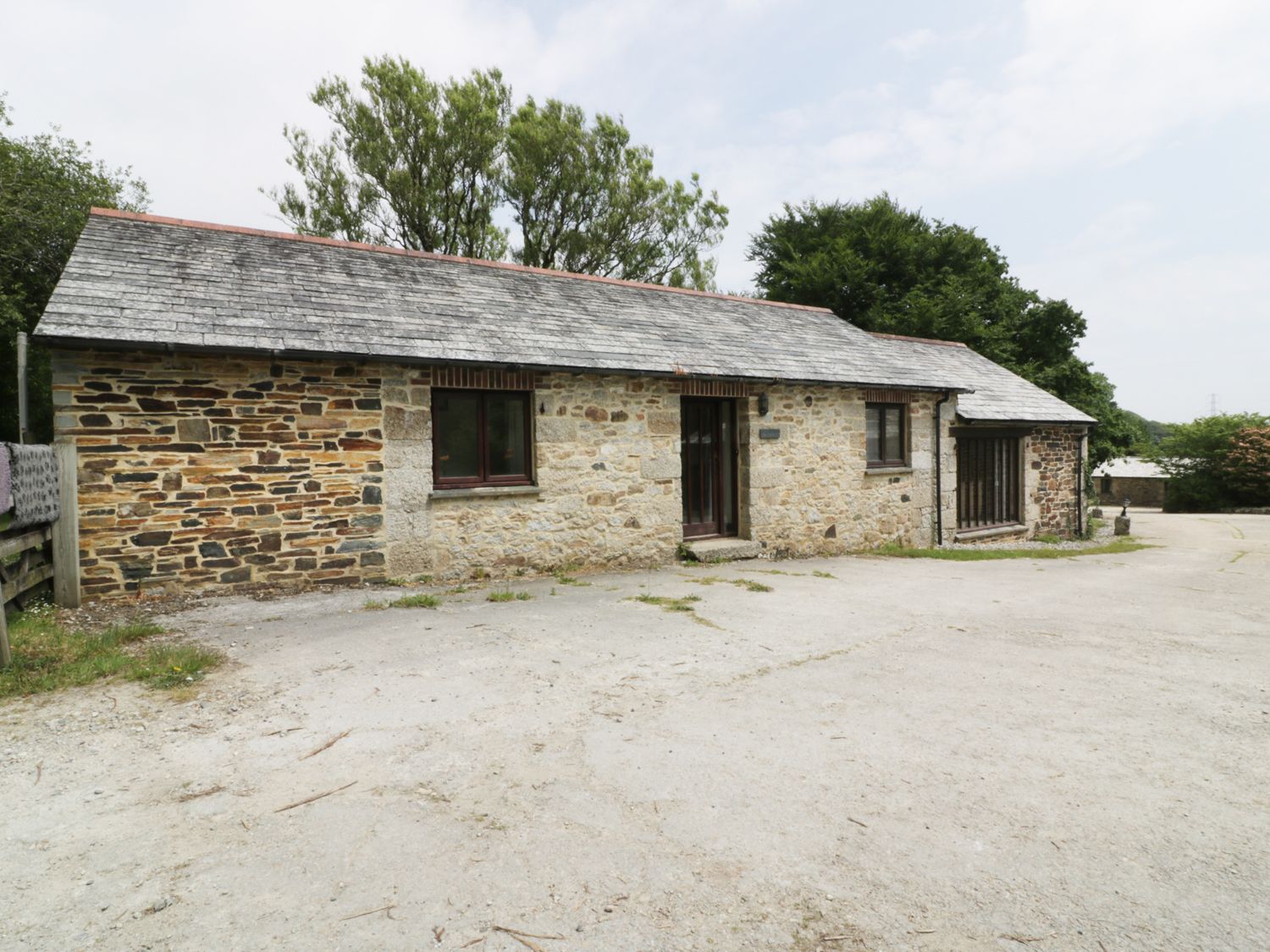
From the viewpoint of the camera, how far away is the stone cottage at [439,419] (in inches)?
266

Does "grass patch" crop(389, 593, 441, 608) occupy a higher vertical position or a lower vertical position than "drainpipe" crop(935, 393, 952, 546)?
lower

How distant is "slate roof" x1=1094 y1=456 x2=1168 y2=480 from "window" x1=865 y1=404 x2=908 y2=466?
27.4m

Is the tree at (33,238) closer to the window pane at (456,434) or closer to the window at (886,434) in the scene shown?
the window pane at (456,434)

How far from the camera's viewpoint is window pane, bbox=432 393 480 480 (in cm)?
825

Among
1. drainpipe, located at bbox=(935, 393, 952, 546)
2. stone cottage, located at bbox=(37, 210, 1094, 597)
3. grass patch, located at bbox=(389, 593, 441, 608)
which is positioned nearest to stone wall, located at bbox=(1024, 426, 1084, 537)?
stone cottage, located at bbox=(37, 210, 1094, 597)

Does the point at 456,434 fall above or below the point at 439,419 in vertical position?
below

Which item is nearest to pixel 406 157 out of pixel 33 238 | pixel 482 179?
pixel 482 179

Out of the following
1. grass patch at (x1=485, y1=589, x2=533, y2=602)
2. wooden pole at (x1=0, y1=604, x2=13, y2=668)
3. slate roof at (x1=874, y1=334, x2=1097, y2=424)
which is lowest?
grass patch at (x1=485, y1=589, x2=533, y2=602)

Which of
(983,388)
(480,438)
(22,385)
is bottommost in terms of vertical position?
(480,438)

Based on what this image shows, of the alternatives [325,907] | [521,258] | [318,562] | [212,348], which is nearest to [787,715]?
[325,907]

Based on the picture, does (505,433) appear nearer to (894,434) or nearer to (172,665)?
(172,665)

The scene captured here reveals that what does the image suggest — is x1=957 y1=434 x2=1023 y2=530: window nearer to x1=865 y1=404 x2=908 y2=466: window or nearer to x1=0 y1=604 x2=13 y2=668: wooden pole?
x1=865 y1=404 x2=908 y2=466: window

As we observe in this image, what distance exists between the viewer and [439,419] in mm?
A: 8250

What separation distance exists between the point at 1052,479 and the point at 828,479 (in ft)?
24.1
